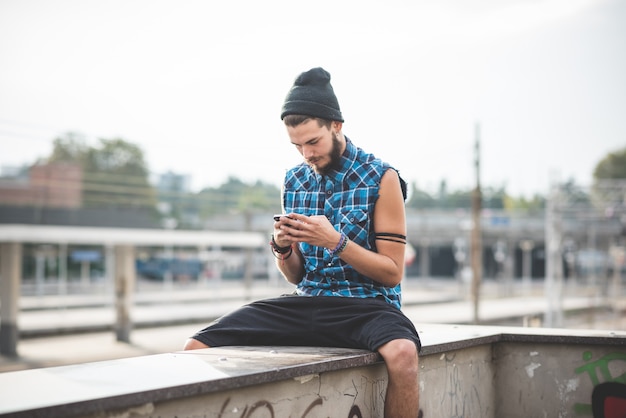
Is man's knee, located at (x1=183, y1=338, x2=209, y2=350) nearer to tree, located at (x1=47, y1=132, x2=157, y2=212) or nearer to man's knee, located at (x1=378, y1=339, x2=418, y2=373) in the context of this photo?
man's knee, located at (x1=378, y1=339, x2=418, y2=373)

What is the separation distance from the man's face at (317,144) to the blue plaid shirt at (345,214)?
2.3 inches

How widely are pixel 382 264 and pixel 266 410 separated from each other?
2.86 feet

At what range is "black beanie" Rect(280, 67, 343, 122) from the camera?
127 inches

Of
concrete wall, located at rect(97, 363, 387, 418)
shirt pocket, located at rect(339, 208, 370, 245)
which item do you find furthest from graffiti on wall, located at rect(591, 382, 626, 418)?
shirt pocket, located at rect(339, 208, 370, 245)

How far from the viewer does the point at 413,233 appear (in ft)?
169

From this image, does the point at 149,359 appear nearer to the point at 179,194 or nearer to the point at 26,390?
the point at 26,390

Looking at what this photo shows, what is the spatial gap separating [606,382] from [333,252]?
2.02m

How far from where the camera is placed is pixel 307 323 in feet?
10.8

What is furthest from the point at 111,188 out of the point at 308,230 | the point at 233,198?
the point at 308,230

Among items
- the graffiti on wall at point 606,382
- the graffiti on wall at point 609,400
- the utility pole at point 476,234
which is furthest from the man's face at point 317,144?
the utility pole at point 476,234

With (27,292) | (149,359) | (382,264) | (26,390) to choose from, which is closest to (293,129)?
(382,264)

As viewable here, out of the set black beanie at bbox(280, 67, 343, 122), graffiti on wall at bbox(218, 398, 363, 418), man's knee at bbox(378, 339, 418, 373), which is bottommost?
graffiti on wall at bbox(218, 398, 363, 418)

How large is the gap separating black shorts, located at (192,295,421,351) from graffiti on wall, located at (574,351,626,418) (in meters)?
1.54

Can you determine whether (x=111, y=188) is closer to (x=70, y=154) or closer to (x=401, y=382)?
(x=70, y=154)
